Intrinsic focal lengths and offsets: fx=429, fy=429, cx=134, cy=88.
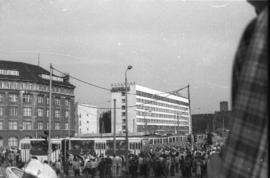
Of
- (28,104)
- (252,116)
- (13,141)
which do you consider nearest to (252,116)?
(252,116)

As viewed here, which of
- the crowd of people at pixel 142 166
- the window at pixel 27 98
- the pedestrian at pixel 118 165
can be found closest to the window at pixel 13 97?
the window at pixel 27 98

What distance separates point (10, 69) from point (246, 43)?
301 feet

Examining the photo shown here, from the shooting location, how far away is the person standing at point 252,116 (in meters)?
1.05

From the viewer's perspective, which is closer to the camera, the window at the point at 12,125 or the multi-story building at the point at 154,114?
the window at the point at 12,125

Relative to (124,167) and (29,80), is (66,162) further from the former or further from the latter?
(29,80)

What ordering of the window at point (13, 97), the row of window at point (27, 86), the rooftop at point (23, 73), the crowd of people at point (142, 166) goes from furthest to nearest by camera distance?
the rooftop at point (23, 73), the window at point (13, 97), the row of window at point (27, 86), the crowd of people at point (142, 166)

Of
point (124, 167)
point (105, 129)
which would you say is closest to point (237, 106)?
point (124, 167)

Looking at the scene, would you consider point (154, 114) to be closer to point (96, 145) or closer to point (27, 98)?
point (27, 98)

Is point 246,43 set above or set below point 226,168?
above

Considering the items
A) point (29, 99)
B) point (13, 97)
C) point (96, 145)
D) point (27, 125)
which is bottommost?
point (96, 145)

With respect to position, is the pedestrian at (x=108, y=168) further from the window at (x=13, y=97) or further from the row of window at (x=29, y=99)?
the window at (x=13, y=97)

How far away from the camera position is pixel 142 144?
1737 inches

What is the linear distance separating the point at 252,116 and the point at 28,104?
92.5 meters

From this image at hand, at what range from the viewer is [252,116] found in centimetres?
106
